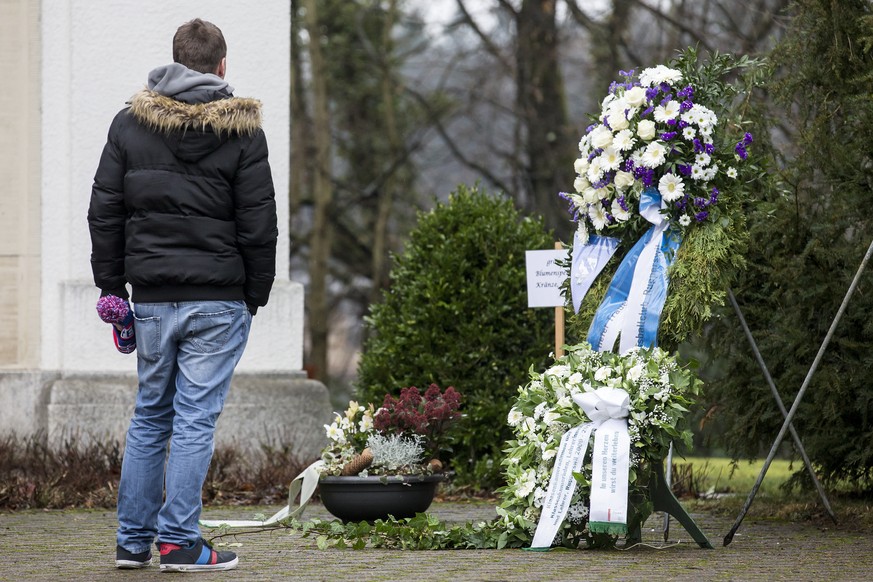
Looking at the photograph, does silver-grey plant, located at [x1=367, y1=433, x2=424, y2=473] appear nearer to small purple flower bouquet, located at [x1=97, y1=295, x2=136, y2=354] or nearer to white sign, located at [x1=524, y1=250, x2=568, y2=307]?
white sign, located at [x1=524, y1=250, x2=568, y2=307]

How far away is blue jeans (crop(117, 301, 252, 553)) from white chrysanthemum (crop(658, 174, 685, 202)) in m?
1.95

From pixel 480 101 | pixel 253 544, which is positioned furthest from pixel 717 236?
pixel 480 101

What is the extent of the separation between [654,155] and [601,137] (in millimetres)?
272

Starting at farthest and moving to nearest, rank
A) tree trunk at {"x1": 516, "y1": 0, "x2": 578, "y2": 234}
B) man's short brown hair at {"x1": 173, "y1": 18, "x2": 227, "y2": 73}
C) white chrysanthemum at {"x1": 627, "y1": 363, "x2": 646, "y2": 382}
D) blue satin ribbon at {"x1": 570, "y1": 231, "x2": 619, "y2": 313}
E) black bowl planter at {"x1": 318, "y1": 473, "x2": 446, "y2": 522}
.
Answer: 1. tree trunk at {"x1": 516, "y1": 0, "x2": 578, "y2": 234}
2. black bowl planter at {"x1": 318, "y1": 473, "x2": 446, "y2": 522}
3. blue satin ribbon at {"x1": 570, "y1": 231, "x2": 619, "y2": 313}
4. white chrysanthemum at {"x1": 627, "y1": 363, "x2": 646, "y2": 382}
5. man's short brown hair at {"x1": 173, "y1": 18, "x2": 227, "y2": 73}

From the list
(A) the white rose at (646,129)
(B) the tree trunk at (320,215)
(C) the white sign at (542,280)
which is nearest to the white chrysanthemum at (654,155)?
(A) the white rose at (646,129)

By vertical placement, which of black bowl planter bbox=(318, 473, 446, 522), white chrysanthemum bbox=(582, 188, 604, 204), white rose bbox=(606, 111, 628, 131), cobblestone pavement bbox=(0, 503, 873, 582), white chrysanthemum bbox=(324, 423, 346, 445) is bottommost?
cobblestone pavement bbox=(0, 503, 873, 582)

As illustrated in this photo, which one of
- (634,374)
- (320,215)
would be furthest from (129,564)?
(320,215)

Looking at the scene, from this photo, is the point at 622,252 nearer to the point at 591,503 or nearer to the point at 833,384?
the point at 591,503

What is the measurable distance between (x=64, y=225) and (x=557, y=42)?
10.7 meters

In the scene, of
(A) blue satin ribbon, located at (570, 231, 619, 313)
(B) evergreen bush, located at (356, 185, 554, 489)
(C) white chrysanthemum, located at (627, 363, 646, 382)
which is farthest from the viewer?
(B) evergreen bush, located at (356, 185, 554, 489)

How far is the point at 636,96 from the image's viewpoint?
5625 millimetres

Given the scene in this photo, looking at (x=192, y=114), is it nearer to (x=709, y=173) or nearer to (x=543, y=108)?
(x=709, y=173)

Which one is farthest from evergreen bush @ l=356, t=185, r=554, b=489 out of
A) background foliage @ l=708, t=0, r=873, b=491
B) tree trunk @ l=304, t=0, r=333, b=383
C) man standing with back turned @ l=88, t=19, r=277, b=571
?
tree trunk @ l=304, t=0, r=333, b=383

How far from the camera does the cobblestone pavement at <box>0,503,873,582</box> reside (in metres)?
4.79
